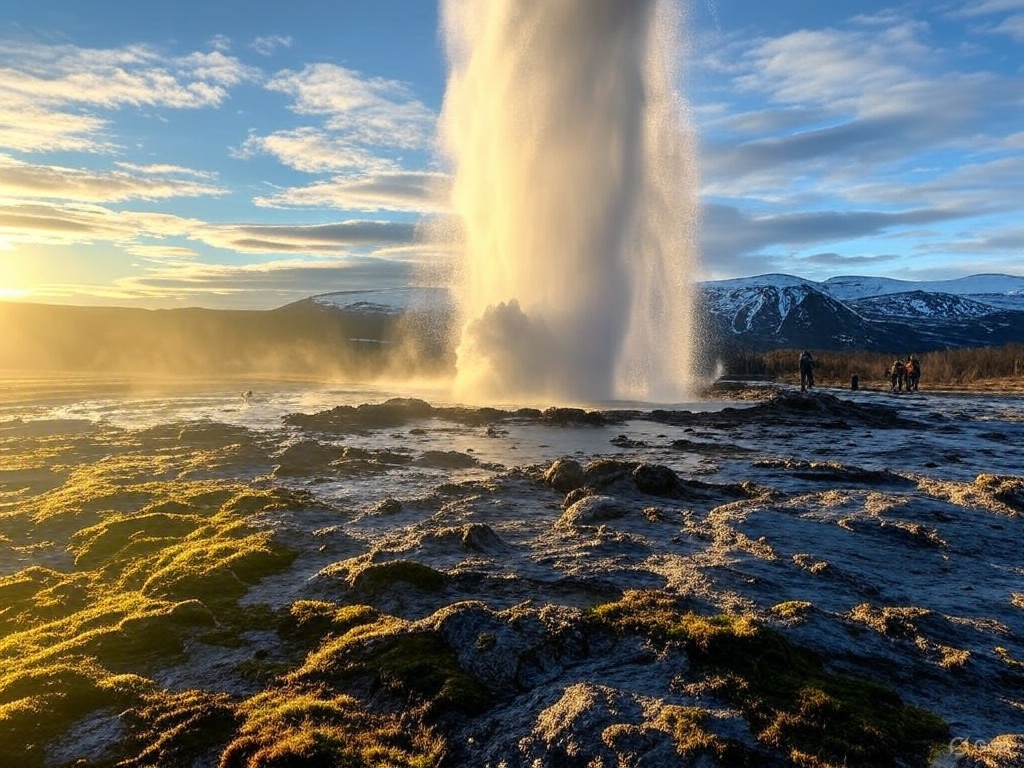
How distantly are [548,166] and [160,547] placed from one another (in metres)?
30.5

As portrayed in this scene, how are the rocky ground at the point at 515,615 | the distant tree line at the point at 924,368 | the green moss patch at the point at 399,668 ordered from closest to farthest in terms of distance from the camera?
the rocky ground at the point at 515,615 < the green moss patch at the point at 399,668 < the distant tree line at the point at 924,368

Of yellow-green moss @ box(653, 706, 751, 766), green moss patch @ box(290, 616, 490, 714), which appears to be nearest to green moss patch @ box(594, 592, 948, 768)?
yellow-green moss @ box(653, 706, 751, 766)

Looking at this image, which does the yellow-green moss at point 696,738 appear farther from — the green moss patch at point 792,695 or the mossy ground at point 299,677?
the green moss patch at point 792,695

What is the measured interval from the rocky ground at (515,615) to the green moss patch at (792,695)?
0.03 m

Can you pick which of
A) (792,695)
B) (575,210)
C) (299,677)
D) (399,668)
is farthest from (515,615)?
(575,210)

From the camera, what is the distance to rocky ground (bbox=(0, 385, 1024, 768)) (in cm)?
643

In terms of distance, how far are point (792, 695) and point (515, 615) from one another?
3303mm

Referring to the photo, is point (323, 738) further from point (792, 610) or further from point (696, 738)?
point (792, 610)

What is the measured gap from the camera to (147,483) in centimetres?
1905

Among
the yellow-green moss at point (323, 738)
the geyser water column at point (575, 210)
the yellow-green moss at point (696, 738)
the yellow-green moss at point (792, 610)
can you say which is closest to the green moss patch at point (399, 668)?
the yellow-green moss at point (323, 738)

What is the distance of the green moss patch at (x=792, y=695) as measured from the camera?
595cm

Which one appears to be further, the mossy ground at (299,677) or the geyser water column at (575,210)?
the geyser water column at (575,210)

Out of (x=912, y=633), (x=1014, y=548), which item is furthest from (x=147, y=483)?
(x=1014, y=548)

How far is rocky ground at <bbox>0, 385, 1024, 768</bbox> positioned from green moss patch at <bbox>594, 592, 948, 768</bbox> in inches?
1.3
